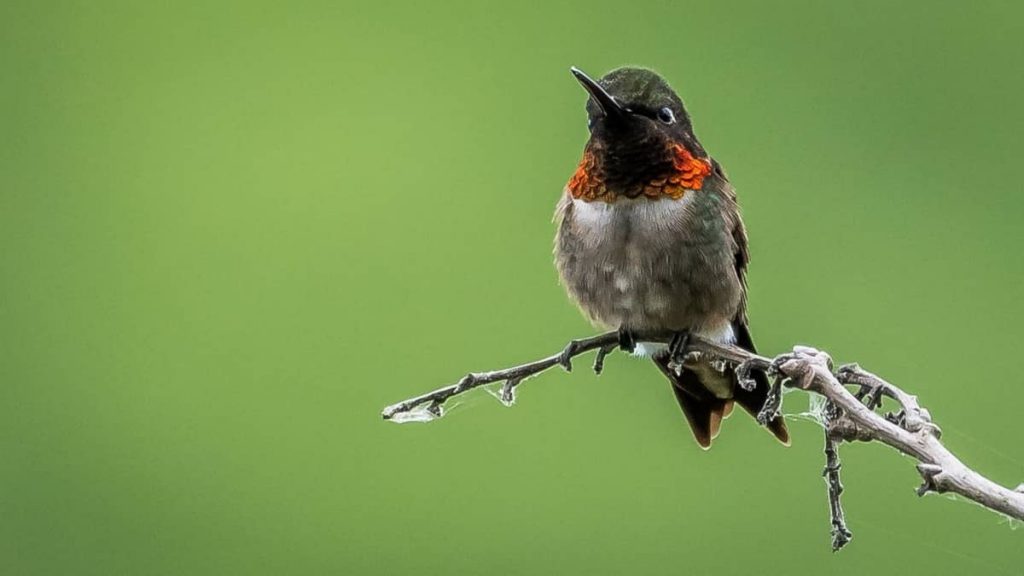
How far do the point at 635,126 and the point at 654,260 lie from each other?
249 mm

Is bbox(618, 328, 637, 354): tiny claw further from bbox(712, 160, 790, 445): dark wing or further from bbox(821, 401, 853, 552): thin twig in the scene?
bbox(821, 401, 853, 552): thin twig

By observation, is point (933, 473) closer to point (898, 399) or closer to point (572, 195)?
point (898, 399)

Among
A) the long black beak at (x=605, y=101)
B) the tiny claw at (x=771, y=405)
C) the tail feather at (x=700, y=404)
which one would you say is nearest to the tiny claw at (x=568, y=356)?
the tiny claw at (x=771, y=405)

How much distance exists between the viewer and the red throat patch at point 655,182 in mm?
2051

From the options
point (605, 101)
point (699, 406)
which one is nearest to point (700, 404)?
point (699, 406)

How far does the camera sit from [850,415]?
0.83m

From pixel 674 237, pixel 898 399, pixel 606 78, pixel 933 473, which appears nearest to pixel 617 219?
pixel 674 237

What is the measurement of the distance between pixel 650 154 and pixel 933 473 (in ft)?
4.34

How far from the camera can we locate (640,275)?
2.08 m

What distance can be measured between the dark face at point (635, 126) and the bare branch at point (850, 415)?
81 centimetres

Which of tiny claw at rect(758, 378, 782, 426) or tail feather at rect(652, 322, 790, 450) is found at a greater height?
tail feather at rect(652, 322, 790, 450)

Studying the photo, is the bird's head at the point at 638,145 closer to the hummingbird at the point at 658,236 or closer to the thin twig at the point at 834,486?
the hummingbird at the point at 658,236

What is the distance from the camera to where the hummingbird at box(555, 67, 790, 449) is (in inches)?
78.5

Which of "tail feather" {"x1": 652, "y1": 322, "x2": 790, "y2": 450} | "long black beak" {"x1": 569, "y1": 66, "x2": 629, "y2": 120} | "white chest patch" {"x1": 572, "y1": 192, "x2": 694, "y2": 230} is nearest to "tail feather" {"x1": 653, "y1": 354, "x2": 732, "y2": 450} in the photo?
"tail feather" {"x1": 652, "y1": 322, "x2": 790, "y2": 450}
